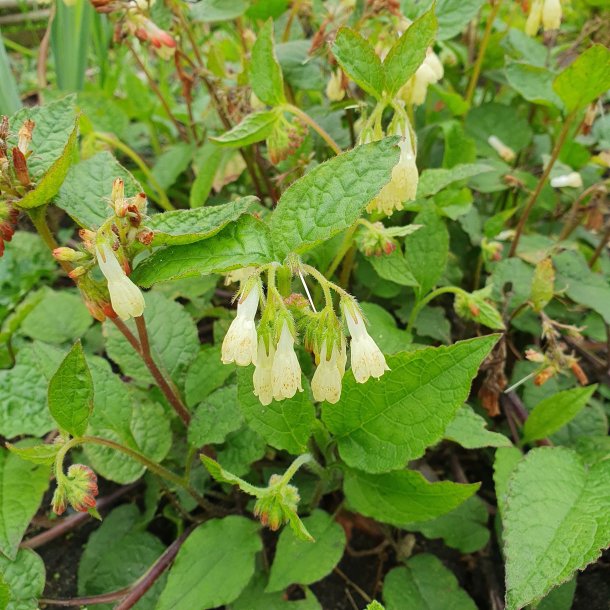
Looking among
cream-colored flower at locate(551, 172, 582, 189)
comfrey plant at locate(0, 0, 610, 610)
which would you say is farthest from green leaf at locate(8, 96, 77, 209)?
cream-colored flower at locate(551, 172, 582, 189)

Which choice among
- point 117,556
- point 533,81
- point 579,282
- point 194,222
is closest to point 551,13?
point 533,81

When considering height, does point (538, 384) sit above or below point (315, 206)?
below

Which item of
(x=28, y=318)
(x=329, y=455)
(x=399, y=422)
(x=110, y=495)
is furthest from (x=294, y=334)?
(x=28, y=318)

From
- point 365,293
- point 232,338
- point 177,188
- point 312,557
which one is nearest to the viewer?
point 232,338

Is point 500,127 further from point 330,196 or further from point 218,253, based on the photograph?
point 218,253

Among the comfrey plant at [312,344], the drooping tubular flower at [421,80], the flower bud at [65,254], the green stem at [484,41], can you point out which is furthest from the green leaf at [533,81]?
the flower bud at [65,254]

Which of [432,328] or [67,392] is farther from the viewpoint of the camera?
[432,328]

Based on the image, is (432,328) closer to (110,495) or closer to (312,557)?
A: (312,557)
